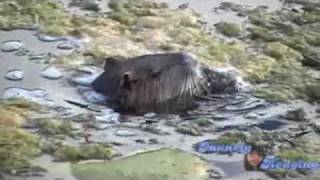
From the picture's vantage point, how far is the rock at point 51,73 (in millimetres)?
3055

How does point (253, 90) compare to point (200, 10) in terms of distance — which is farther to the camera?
point (200, 10)

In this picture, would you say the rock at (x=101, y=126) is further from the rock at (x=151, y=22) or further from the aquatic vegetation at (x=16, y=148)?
the rock at (x=151, y=22)

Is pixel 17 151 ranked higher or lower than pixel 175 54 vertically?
lower

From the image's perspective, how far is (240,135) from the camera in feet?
8.79

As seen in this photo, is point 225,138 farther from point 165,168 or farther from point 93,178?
point 93,178

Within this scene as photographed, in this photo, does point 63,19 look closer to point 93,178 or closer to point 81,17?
point 81,17

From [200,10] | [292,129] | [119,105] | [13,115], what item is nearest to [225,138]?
[292,129]

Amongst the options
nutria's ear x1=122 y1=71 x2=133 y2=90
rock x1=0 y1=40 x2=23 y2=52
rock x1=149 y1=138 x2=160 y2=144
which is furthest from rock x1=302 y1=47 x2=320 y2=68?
rock x1=0 y1=40 x2=23 y2=52

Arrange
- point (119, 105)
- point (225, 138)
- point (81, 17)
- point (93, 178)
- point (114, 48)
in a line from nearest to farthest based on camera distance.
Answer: point (93, 178) → point (225, 138) → point (119, 105) → point (114, 48) → point (81, 17)

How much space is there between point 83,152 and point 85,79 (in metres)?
0.53

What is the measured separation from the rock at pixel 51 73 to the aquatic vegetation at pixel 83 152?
0.50 m

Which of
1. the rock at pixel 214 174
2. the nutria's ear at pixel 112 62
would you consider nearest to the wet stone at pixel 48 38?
the nutria's ear at pixel 112 62

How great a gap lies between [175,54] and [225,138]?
1.60ft

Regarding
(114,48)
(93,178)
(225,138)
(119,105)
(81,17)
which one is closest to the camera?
(93,178)
